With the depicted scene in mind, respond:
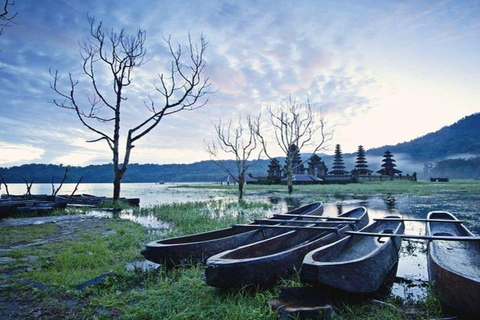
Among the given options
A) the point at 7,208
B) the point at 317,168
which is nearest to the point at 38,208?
the point at 7,208

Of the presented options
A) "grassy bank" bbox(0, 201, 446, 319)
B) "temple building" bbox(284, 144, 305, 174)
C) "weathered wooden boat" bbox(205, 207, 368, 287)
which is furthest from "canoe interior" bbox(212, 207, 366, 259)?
"temple building" bbox(284, 144, 305, 174)

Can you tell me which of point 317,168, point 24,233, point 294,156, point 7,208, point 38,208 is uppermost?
point 294,156

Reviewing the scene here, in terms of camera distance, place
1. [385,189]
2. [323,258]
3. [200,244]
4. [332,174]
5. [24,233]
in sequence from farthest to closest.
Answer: [332,174] → [385,189] → [24,233] → [200,244] → [323,258]

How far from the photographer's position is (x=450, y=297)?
9.21 feet

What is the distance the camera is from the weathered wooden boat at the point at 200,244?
4.34 metres

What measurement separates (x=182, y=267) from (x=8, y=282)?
8.12 feet

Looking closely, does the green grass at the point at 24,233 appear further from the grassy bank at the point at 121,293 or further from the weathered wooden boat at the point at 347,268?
the weathered wooden boat at the point at 347,268

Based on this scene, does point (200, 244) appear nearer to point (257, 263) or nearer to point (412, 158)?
point (257, 263)

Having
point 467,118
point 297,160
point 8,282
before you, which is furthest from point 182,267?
point 467,118

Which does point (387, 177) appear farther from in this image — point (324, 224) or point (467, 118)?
point (467, 118)

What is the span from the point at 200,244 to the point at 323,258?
199 cm

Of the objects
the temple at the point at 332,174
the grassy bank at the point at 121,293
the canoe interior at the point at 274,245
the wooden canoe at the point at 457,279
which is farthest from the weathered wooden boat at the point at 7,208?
the temple at the point at 332,174

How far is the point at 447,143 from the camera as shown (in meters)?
164

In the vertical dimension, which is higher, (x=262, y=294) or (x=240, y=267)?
(x=240, y=267)
